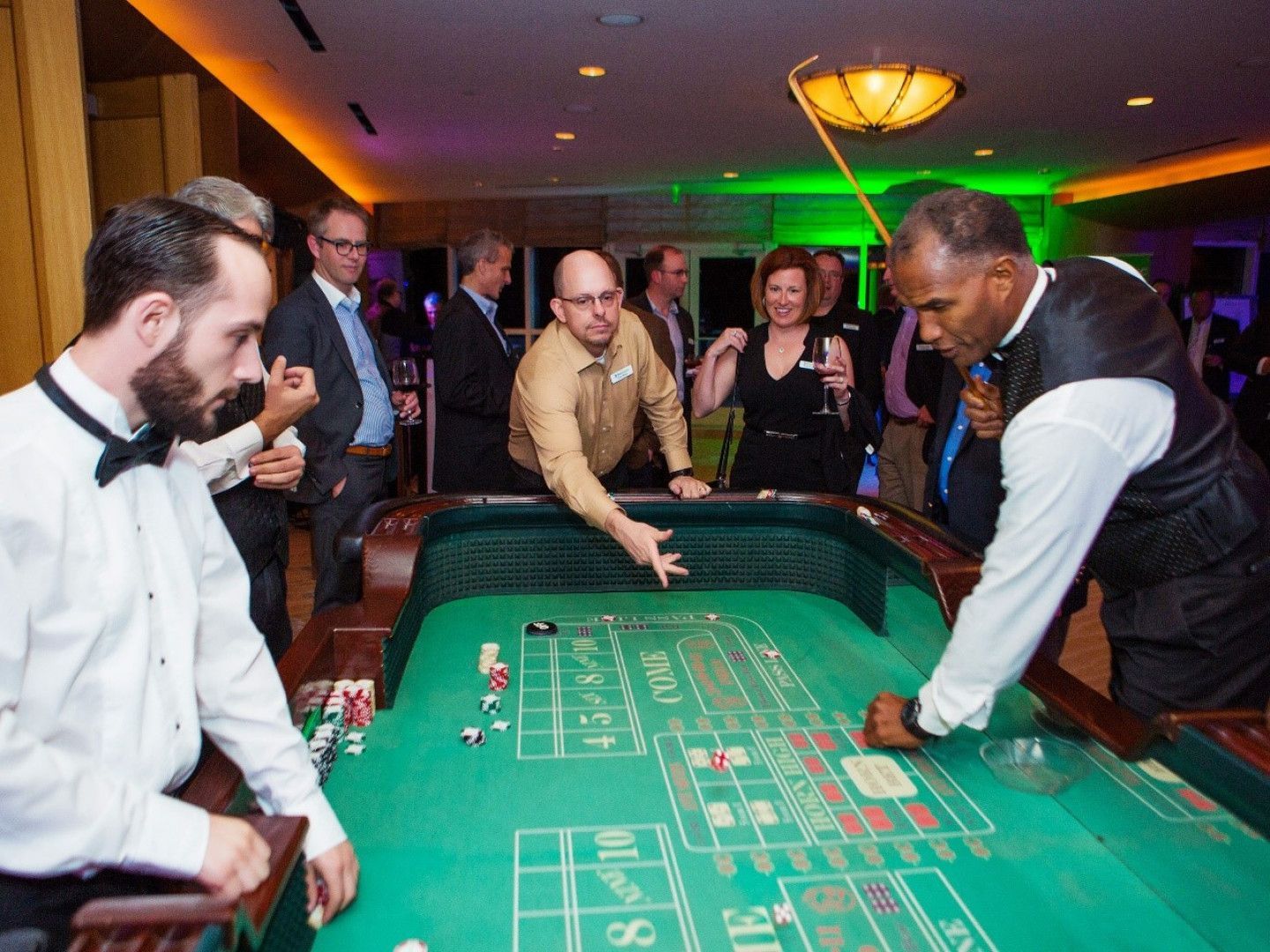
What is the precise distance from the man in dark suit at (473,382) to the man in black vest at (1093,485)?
249 cm

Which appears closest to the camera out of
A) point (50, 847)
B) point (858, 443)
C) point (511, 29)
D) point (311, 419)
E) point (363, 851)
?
point (50, 847)

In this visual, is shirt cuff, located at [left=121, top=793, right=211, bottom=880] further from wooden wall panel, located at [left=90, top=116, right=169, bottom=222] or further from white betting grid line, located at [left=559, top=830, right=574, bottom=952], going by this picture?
wooden wall panel, located at [left=90, top=116, right=169, bottom=222]

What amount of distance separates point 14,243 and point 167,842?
242 centimetres

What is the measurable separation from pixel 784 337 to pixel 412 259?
27.7ft

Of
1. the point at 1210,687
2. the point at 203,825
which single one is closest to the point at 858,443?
the point at 1210,687

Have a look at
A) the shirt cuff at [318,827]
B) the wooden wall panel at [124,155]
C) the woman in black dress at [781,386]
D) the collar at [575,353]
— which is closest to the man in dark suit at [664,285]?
the woman in black dress at [781,386]

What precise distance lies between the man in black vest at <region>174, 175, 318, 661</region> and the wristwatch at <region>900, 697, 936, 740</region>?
51.8 inches

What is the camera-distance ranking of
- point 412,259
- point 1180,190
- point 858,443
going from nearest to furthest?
point 858,443, point 1180,190, point 412,259

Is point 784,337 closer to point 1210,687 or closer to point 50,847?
point 1210,687

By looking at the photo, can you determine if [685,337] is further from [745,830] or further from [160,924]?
[160,924]

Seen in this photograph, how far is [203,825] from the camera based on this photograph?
36.7 inches

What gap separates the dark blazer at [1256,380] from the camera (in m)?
5.52

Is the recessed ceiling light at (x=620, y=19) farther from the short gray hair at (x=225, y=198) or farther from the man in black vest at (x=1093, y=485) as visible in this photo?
the man in black vest at (x=1093, y=485)

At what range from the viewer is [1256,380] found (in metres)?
5.66
